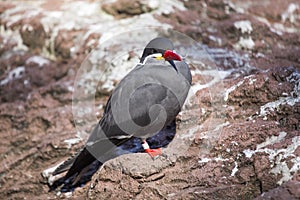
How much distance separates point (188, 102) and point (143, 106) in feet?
2.91

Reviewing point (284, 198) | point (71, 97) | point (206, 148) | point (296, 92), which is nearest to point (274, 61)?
point (296, 92)

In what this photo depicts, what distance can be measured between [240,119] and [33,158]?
2304mm

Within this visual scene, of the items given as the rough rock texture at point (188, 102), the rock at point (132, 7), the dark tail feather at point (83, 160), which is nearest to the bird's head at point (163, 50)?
the rough rock texture at point (188, 102)

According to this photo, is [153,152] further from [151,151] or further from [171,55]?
[171,55]

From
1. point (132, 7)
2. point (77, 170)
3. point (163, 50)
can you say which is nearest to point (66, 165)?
point (77, 170)

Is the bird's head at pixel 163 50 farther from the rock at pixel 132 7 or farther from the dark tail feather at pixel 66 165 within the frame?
the rock at pixel 132 7

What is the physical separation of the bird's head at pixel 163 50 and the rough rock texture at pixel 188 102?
77cm

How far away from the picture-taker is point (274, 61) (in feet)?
19.5

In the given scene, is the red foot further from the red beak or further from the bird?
the red beak

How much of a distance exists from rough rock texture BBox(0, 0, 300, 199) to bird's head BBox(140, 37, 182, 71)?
0.77 m

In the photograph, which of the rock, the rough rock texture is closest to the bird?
the rough rock texture

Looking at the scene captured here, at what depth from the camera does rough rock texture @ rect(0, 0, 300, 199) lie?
A: 4.02m

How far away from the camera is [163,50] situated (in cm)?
455

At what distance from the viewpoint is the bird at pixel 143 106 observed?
4.41 metres
